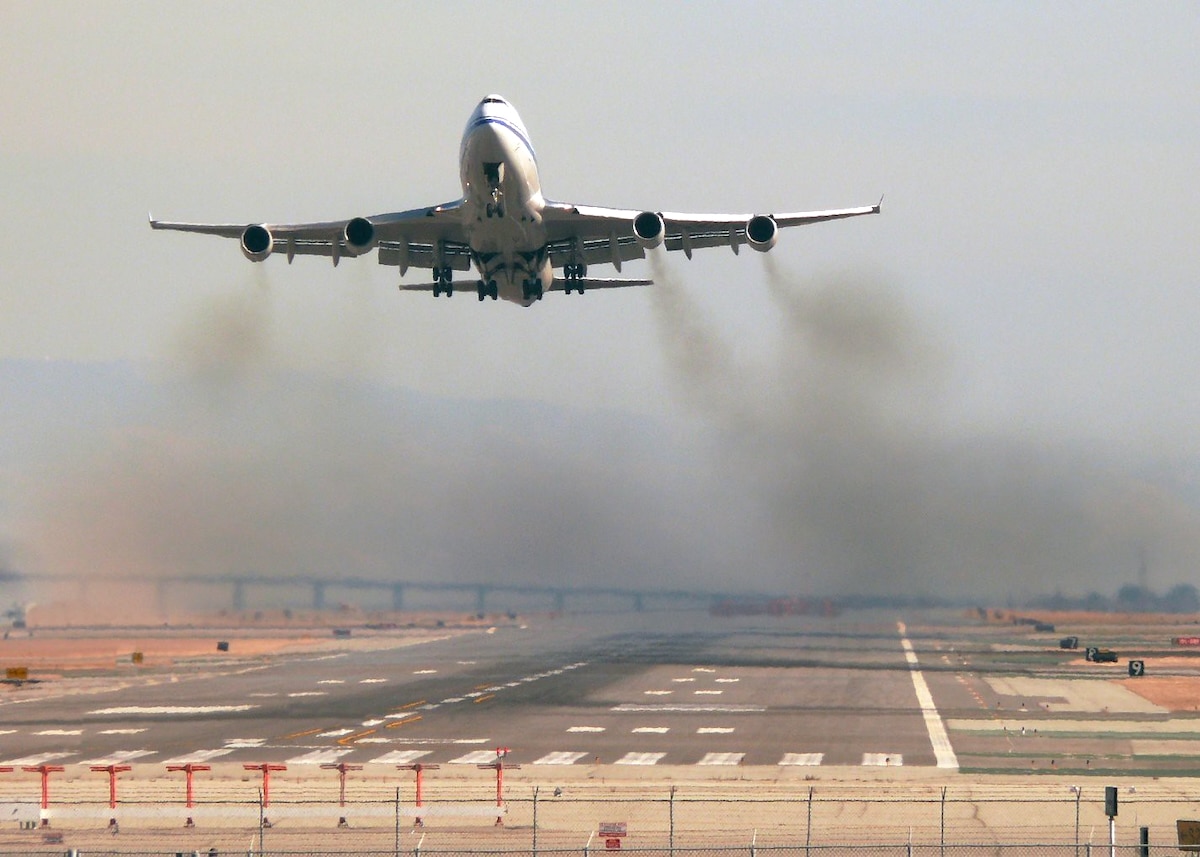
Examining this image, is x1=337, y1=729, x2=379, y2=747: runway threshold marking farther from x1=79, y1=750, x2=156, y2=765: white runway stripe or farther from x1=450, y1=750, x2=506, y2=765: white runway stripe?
x1=79, y1=750, x2=156, y2=765: white runway stripe

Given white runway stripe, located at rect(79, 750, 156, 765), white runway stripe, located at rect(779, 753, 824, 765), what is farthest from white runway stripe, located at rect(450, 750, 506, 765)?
white runway stripe, located at rect(79, 750, 156, 765)

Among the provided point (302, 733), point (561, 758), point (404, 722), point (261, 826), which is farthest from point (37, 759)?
point (261, 826)

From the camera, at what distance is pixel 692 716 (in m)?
60.4

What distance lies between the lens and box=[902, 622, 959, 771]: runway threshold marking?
4666 cm

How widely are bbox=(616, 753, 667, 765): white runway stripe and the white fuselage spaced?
19320mm

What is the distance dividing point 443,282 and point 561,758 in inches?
916

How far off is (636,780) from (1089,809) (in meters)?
11.9

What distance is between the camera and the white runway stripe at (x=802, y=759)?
45656 mm

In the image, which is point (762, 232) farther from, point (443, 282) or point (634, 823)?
point (634, 823)

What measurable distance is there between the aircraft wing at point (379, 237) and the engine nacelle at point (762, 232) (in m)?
10.6

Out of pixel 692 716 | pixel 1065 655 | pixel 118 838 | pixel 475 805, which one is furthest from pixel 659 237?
pixel 1065 655

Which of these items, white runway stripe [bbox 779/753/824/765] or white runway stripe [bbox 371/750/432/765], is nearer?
white runway stripe [bbox 779/753/824/765]

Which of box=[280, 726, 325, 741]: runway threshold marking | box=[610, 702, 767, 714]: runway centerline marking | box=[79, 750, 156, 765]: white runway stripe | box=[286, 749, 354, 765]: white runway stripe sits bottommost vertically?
box=[79, 750, 156, 765]: white runway stripe

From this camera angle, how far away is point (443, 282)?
63.1 metres
